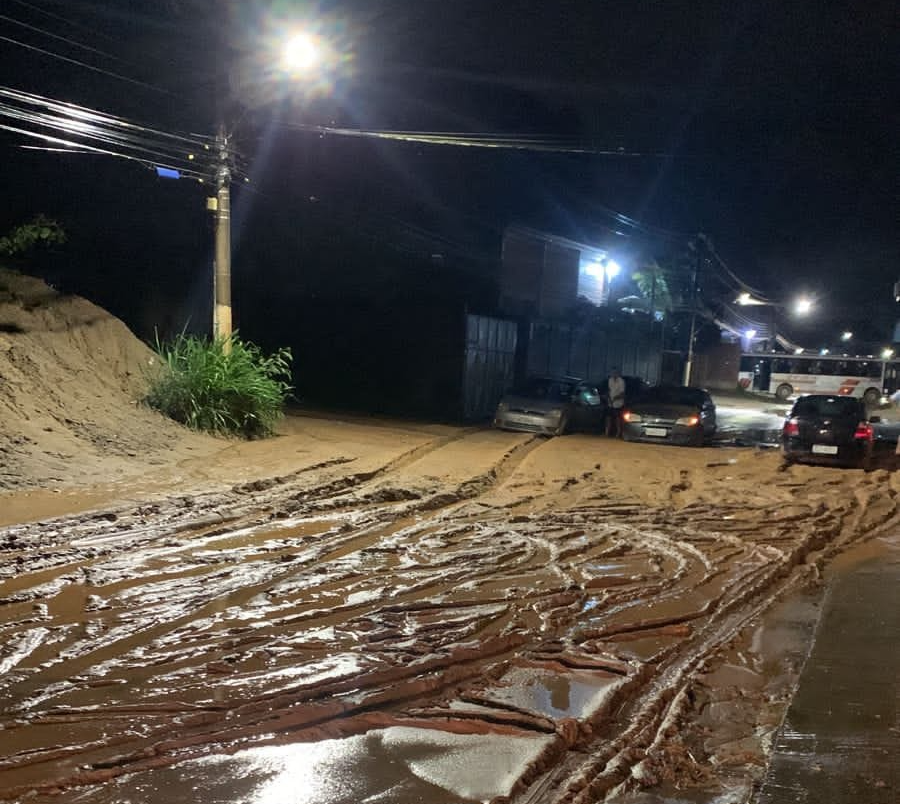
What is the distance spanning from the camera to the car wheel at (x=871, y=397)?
35.6 m

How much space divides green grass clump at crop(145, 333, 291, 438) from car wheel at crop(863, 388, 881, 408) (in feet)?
101

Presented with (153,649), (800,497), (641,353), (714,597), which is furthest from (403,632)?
(641,353)

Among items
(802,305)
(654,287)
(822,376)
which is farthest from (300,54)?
(802,305)

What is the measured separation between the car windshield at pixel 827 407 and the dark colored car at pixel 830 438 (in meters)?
0.06

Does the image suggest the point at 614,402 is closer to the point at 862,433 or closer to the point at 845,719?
the point at 862,433

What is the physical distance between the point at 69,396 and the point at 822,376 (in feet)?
124

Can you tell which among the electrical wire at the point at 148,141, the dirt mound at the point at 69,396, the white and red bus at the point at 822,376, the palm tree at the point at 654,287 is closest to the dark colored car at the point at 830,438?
the dirt mound at the point at 69,396

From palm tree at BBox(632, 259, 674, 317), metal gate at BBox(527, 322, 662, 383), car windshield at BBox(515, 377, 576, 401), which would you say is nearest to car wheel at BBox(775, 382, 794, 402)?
palm tree at BBox(632, 259, 674, 317)

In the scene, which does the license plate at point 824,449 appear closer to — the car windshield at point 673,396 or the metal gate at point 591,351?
the car windshield at point 673,396

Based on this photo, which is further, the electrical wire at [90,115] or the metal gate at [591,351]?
the metal gate at [591,351]

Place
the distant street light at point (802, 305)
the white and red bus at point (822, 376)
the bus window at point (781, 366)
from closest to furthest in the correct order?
the white and red bus at point (822, 376), the bus window at point (781, 366), the distant street light at point (802, 305)

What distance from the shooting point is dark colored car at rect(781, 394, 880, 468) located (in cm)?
1446

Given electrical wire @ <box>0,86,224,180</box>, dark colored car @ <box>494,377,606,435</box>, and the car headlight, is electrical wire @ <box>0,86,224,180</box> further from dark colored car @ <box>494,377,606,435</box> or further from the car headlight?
the car headlight

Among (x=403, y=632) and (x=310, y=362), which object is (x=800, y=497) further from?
(x=310, y=362)
